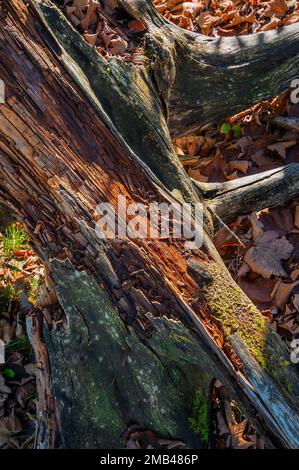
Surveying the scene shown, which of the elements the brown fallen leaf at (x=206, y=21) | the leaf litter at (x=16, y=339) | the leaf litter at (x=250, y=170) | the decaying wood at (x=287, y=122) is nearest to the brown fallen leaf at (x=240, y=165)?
the leaf litter at (x=250, y=170)

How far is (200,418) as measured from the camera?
2988mm

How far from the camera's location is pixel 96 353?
9.42 feet

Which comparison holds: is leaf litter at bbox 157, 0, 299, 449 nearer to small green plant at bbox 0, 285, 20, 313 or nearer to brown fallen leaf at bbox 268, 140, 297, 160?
brown fallen leaf at bbox 268, 140, 297, 160

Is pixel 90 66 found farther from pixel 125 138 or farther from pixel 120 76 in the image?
pixel 125 138

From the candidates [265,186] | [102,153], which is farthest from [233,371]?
[265,186]

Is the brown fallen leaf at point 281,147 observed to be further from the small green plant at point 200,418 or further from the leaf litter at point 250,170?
the small green plant at point 200,418

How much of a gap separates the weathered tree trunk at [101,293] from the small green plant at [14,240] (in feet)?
4.20

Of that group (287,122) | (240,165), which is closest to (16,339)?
(240,165)

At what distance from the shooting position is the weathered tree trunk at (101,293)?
107 inches

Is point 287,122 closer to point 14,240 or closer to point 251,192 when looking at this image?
point 251,192

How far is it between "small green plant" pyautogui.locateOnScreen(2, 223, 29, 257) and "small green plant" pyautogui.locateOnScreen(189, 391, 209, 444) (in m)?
1.95

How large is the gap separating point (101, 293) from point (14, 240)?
1.69m

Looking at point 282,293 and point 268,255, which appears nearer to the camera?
point 282,293

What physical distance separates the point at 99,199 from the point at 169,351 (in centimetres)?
88
